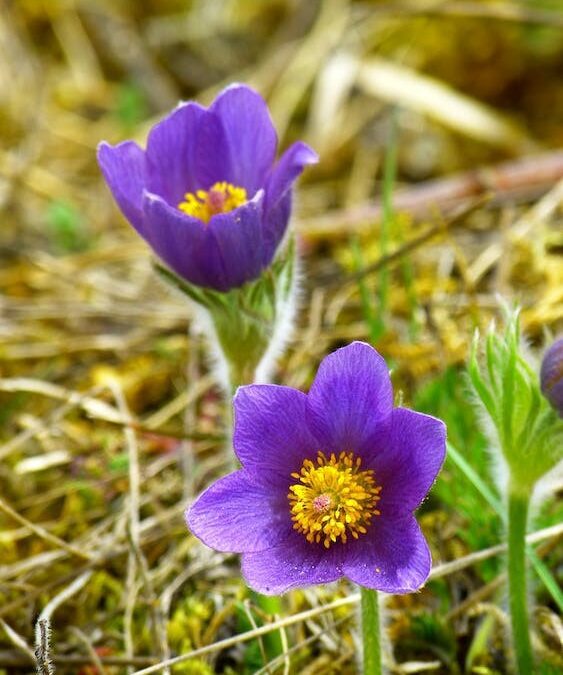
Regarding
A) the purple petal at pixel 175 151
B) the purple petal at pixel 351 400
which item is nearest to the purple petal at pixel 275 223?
the purple petal at pixel 175 151

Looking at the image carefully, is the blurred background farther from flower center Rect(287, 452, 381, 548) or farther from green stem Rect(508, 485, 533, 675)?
flower center Rect(287, 452, 381, 548)

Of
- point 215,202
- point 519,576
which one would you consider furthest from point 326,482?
point 215,202

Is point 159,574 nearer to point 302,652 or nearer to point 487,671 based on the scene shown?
point 302,652

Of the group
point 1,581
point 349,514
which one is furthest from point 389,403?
point 1,581

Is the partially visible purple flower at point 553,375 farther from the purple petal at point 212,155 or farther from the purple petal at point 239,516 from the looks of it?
the purple petal at point 212,155

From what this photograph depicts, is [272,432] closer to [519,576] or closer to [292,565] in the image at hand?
[292,565]

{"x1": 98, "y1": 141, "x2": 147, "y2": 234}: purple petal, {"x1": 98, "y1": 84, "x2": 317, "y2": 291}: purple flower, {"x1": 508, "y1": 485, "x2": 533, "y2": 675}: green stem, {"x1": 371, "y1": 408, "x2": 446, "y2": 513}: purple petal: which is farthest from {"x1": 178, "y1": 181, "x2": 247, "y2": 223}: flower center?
{"x1": 508, "y1": 485, "x2": 533, "y2": 675}: green stem
